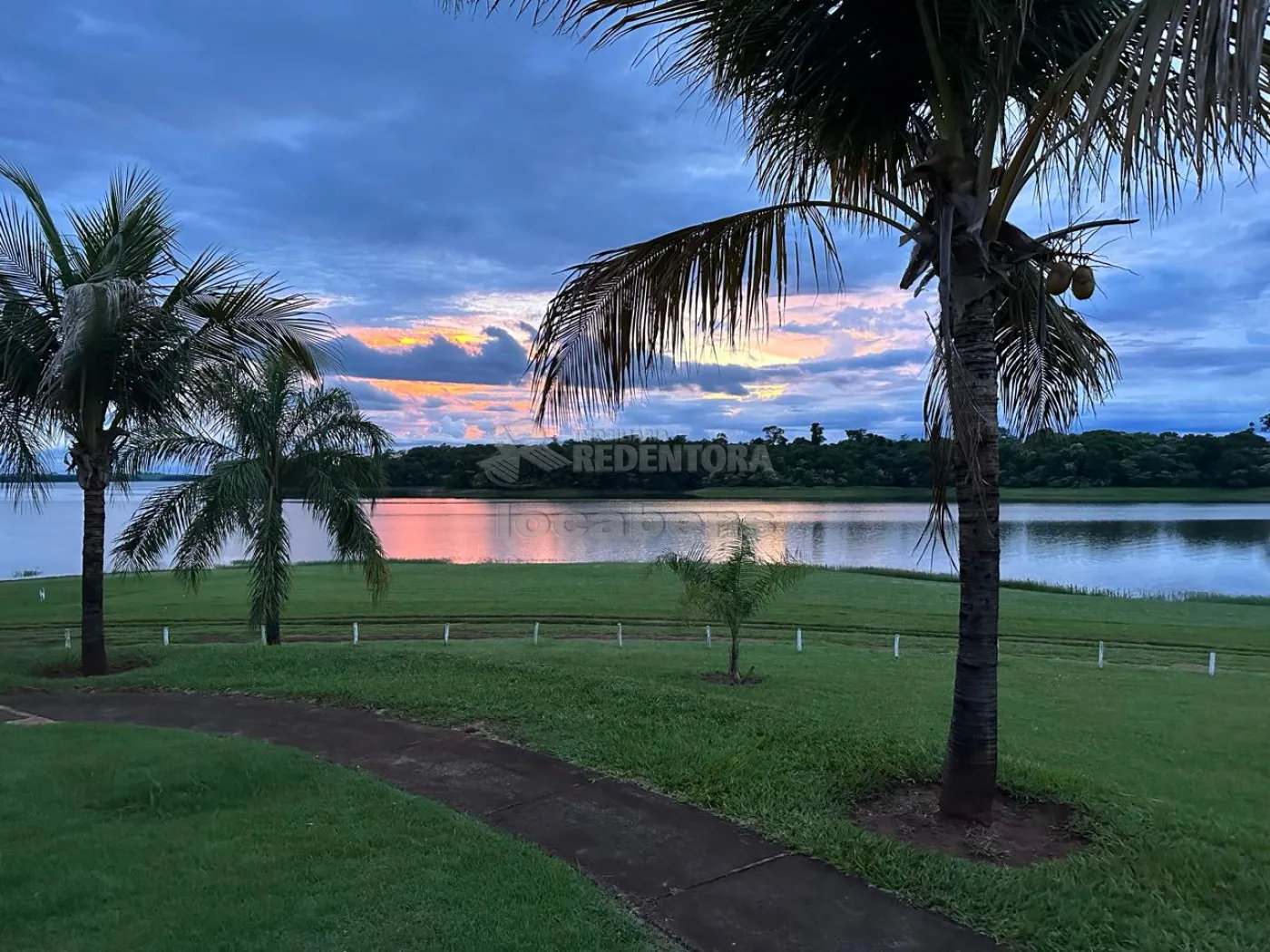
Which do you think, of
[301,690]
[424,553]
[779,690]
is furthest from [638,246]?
[424,553]

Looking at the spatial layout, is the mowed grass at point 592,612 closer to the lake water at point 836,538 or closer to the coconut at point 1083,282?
the lake water at point 836,538

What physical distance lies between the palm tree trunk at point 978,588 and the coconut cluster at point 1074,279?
362 mm

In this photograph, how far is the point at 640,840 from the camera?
4.59 metres

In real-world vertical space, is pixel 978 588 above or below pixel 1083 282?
below

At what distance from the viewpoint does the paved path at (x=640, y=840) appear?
11.9 feet

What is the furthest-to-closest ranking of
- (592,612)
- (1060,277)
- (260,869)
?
(592,612) → (1060,277) → (260,869)

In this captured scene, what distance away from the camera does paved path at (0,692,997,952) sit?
361 cm

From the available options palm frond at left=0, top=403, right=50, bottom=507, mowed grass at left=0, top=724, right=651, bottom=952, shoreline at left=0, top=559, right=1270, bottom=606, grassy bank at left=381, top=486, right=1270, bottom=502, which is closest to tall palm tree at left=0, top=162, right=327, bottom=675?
palm frond at left=0, top=403, right=50, bottom=507

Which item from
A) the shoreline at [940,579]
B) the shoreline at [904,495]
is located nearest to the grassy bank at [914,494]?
the shoreline at [904,495]

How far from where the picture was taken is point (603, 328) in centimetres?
554

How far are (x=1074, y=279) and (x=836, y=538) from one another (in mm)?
48621

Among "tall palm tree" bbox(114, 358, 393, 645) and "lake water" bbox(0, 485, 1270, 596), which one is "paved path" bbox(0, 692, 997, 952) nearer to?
"tall palm tree" bbox(114, 358, 393, 645)

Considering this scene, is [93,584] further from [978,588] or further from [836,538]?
[836,538]

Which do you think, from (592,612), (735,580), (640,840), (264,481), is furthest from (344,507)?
(640,840)
